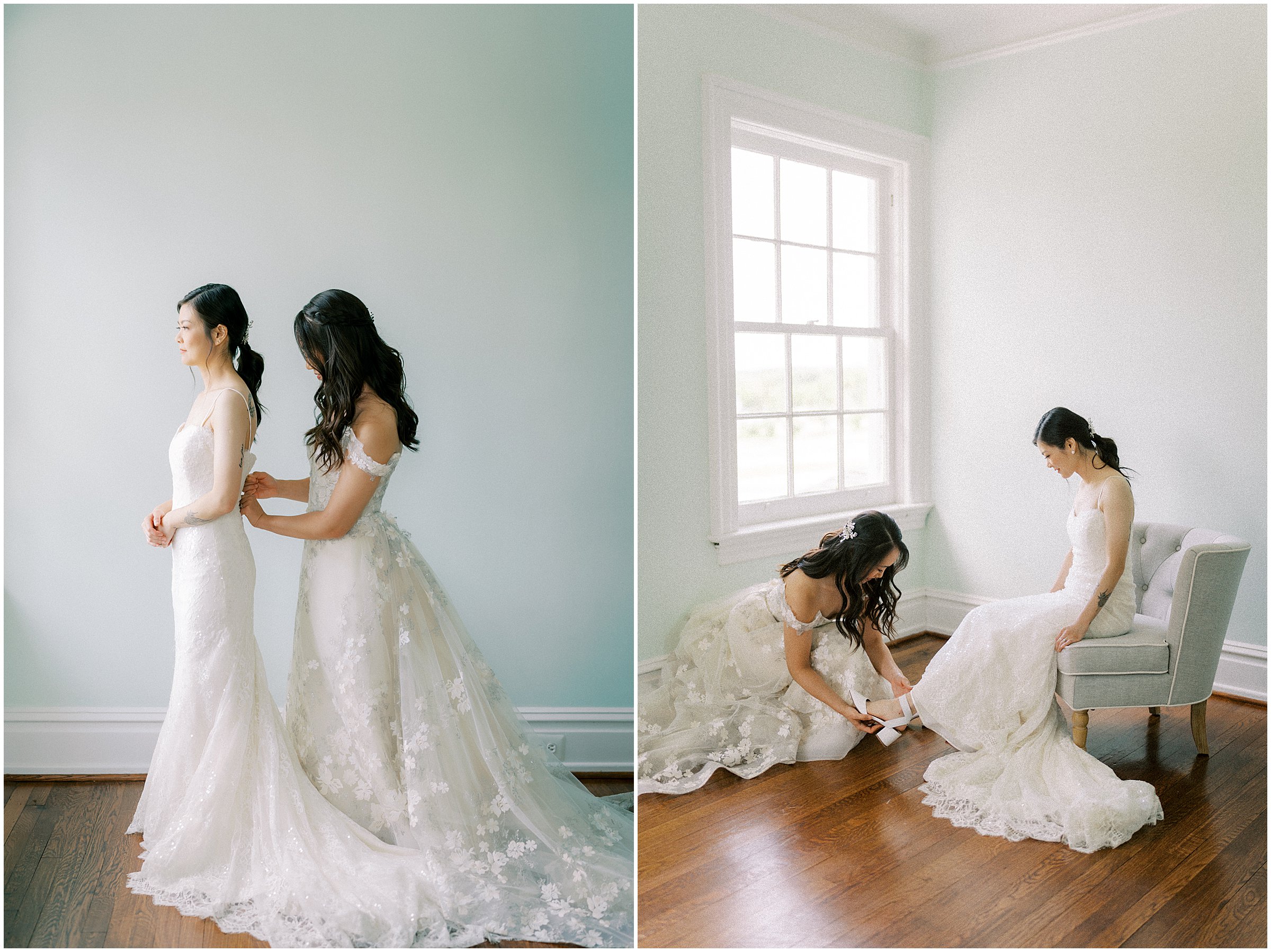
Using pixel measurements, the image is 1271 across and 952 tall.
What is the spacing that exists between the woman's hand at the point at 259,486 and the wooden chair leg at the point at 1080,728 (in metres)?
2.55

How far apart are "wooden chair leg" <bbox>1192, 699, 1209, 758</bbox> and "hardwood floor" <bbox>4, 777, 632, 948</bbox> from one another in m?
1.92

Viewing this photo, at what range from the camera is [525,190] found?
9.55 ft

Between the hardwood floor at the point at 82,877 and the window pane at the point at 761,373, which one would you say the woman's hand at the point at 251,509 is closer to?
the hardwood floor at the point at 82,877

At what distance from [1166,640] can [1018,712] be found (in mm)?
531

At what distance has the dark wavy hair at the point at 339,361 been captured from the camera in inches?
86.7

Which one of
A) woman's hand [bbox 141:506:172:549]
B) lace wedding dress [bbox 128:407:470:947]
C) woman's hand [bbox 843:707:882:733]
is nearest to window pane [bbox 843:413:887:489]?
woman's hand [bbox 843:707:882:733]

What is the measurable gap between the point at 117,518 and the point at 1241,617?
Answer: 3.77 m

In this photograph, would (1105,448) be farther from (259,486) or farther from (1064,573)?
(259,486)

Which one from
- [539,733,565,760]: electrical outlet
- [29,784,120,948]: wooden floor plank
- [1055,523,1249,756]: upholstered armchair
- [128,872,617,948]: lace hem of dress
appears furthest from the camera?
[539,733,565,760]: electrical outlet

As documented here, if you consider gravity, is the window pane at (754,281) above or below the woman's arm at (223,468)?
above

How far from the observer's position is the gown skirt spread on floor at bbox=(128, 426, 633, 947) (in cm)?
207

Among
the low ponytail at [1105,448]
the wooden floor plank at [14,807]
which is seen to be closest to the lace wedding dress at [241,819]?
the wooden floor plank at [14,807]

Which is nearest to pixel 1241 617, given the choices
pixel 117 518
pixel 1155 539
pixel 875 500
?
pixel 1155 539

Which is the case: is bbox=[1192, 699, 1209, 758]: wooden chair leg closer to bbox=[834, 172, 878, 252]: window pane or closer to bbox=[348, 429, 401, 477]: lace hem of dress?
bbox=[834, 172, 878, 252]: window pane
